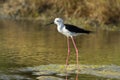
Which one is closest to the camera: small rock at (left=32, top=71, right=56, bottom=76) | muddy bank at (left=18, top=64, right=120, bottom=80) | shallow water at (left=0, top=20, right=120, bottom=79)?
muddy bank at (left=18, top=64, right=120, bottom=80)

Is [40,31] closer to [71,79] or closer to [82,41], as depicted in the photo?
[82,41]

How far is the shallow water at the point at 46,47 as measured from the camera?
15.4m

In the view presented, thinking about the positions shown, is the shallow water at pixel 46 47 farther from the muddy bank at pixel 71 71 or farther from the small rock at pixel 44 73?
the small rock at pixel 44 73

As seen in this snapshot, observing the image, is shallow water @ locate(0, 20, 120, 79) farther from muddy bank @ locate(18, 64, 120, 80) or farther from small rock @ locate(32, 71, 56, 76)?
small rock @ locate(32, 71, 56, 76)

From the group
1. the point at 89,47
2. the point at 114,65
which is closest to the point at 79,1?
the point at 89,47

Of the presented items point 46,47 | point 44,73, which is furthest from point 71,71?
point 46,47

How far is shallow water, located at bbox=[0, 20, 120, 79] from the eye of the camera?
50.5ft

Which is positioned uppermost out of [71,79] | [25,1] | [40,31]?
[25,1]

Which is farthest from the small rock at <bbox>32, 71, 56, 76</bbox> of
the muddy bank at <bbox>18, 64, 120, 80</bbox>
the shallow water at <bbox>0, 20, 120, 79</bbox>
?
the shallow water at <bbox>0, 20, 120, 79</bbox>

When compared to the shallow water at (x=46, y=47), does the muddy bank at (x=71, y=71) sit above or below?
below

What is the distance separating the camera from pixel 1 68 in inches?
542

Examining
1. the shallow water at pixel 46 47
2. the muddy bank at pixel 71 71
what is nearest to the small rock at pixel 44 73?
the muddy bank at pixel 71 71

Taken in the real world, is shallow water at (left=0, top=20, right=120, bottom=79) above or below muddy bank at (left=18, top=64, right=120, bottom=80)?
above

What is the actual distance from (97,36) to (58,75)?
31.7 ft
